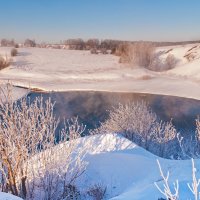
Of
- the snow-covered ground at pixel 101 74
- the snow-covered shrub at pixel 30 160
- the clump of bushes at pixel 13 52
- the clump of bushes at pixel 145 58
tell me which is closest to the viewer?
the snow-covered shrub at pixel 30 160

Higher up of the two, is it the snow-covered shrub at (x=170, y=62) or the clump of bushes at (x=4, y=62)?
the snow-covered shrub at (x=170, y=62)

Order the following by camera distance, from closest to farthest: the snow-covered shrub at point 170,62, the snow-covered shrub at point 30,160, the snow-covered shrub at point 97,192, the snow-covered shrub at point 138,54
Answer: the snow-covered shrub at point 30,160 → the snow-covered shrub at point 97,192 → the snow-covered shrub at point 170,62 → the snow-covered shrub at point 138,54

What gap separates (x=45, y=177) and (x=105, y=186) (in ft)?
3.72

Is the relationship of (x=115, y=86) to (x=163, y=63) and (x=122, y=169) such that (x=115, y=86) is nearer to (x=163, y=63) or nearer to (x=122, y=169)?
(x=163, y=63)

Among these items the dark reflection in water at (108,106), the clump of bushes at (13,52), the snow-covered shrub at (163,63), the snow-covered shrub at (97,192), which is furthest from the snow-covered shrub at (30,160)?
the clump of bushes at (13,52)

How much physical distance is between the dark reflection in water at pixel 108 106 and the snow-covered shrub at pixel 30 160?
10691mm

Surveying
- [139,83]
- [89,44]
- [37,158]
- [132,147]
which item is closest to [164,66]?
[139,83]

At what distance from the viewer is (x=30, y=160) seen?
647cm

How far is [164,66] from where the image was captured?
3662 cm

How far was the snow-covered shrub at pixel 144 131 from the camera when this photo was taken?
14.1 meters

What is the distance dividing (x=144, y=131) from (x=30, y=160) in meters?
8.64

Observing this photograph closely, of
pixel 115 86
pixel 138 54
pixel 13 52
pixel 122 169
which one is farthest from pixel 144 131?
pixel 13 52

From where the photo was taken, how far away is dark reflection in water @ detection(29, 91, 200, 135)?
18672mm

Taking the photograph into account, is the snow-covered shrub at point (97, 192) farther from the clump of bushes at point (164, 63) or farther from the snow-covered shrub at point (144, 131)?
the clump of bushes at point (164, 63)
